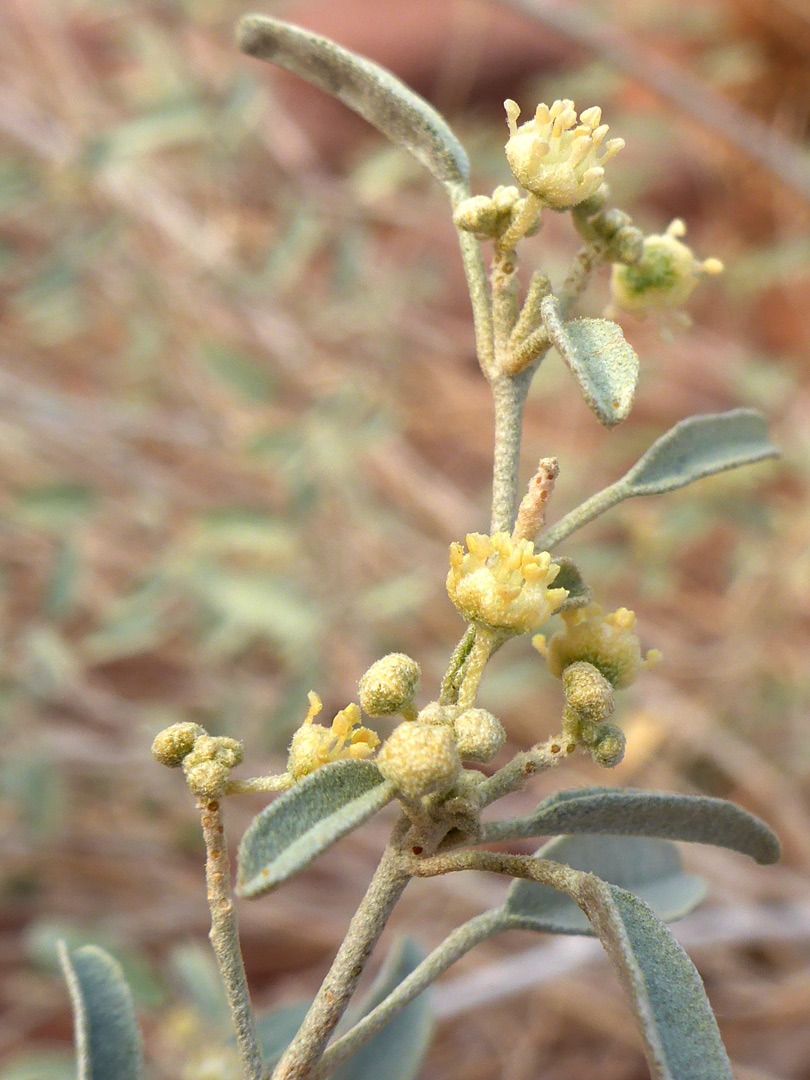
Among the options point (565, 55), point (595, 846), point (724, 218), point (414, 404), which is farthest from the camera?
point (565, 55)

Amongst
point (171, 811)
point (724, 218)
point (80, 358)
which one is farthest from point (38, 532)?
point (724, 218)

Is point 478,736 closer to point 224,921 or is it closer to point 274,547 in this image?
point 224,921

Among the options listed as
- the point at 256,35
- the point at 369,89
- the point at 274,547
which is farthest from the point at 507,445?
the point at 274,547

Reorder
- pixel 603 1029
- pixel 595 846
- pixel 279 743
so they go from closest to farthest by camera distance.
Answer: pixel 595 846 → pixel 279 743 → pixel 603 1029

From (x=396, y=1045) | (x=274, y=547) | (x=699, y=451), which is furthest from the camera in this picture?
(x=274, y=547)

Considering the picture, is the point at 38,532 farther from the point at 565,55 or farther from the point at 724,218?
the point at 565,55

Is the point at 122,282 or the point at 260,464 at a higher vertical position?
the point at 122,282

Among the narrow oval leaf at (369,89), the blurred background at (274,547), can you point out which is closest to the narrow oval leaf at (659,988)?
the narrow oval leaf at (369,89)
